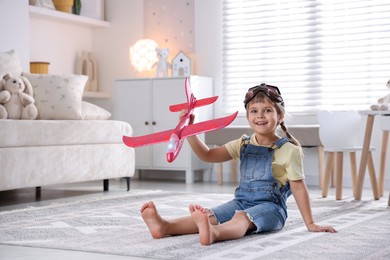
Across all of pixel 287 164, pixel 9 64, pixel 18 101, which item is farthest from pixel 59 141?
pixel 287 164

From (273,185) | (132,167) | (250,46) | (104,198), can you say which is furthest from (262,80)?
(273,185)

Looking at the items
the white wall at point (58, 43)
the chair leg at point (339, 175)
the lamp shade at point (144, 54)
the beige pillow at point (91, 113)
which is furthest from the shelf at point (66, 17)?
the chair leg at point (339, 175)

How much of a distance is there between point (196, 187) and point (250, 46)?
128 centimetres

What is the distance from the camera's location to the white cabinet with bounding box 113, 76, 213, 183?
5.27 metres

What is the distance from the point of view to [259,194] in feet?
8.01

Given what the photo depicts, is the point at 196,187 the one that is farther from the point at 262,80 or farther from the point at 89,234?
the point at 89,234

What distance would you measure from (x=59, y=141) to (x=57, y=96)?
0.49 metres

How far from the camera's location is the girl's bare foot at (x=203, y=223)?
2.12 m

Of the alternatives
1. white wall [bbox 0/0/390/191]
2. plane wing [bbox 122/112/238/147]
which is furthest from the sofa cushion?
plane wing [bbox 122/112/238/147]

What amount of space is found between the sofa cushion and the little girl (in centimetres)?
146

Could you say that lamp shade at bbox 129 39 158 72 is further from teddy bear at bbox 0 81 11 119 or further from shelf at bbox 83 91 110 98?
teddy bear at bbox 0 81 11 119

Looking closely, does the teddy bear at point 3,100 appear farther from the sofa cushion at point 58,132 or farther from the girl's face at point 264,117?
the girl's face at point 264,117

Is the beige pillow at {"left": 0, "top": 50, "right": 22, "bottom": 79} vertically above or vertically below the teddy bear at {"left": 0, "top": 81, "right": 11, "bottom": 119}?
above

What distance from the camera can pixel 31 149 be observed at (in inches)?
145
